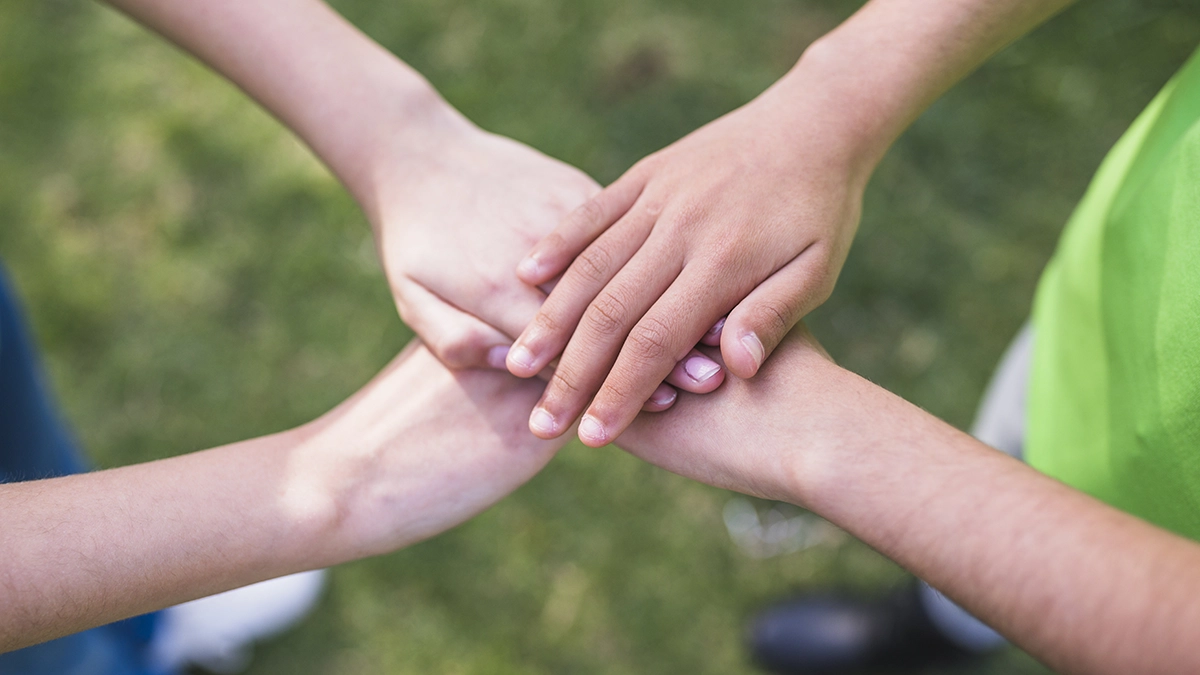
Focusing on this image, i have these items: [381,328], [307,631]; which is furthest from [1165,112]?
[307,631]

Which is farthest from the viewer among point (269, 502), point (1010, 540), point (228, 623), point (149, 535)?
point (228, 623)

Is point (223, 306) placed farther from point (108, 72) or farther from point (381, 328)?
point (108, 72)

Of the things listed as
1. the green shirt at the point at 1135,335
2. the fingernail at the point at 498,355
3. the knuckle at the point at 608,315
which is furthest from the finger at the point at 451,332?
the green shirt at the point at 1135,335

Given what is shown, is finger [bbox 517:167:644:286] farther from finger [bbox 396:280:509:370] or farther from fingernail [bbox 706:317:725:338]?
fingernail [bbox 706:317:725:338]

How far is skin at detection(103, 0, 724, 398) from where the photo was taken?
1.39 metres

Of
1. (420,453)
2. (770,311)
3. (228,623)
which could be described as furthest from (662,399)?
(228,623)

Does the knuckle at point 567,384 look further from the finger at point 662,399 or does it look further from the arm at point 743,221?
the finger at point 662,399

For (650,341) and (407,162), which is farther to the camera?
(407,162)

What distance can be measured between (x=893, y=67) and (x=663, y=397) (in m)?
0.69

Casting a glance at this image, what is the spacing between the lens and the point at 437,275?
1.40 meters

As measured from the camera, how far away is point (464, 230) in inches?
Answer: 56.1

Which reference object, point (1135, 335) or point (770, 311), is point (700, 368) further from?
point (1135, 335)

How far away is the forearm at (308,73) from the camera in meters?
1.47

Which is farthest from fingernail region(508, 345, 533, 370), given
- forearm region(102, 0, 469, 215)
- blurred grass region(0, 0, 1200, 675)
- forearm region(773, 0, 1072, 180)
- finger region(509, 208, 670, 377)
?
blurred grass region(0, 0, 1200, 675)
